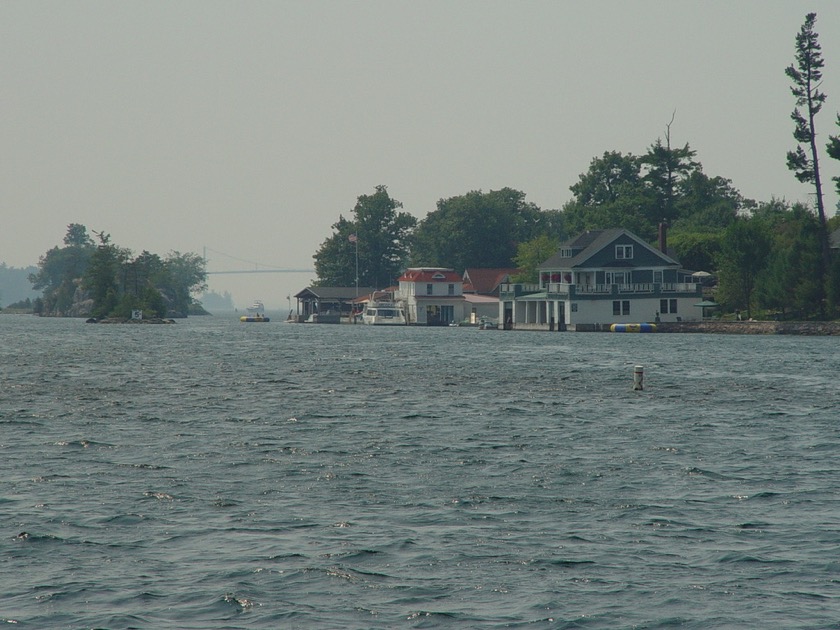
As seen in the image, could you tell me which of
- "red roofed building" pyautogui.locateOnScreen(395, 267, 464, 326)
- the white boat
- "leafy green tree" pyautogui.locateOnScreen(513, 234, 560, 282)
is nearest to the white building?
"leafy green tree" pyautogui.locateOnScreen(513, 234, 560, 282)

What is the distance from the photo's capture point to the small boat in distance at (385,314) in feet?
573

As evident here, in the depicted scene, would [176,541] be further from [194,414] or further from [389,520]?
[194,414]

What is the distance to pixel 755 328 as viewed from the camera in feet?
348

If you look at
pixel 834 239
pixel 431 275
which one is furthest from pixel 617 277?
pixel 431 275

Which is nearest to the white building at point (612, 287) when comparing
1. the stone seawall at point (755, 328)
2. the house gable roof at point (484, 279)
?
the stone seawall at point (755, 328)

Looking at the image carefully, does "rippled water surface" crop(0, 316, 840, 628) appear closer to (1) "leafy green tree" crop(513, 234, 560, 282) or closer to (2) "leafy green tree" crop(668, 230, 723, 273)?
(2) "leafy green tree" crop(668, 230, 723, 273)

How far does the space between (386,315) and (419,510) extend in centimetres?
15609

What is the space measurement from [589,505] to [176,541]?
7.54m

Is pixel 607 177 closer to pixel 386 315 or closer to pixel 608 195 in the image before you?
pixel 608 195

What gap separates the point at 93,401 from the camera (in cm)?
4141

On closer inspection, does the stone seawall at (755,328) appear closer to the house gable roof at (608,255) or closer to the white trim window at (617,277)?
the white trim window at (617,277)

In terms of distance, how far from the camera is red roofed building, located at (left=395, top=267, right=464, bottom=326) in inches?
6678

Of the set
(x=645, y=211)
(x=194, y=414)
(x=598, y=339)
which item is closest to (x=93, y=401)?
(x=194, y=414)

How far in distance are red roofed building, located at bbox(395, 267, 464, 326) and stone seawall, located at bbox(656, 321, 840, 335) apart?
54.9 metres
